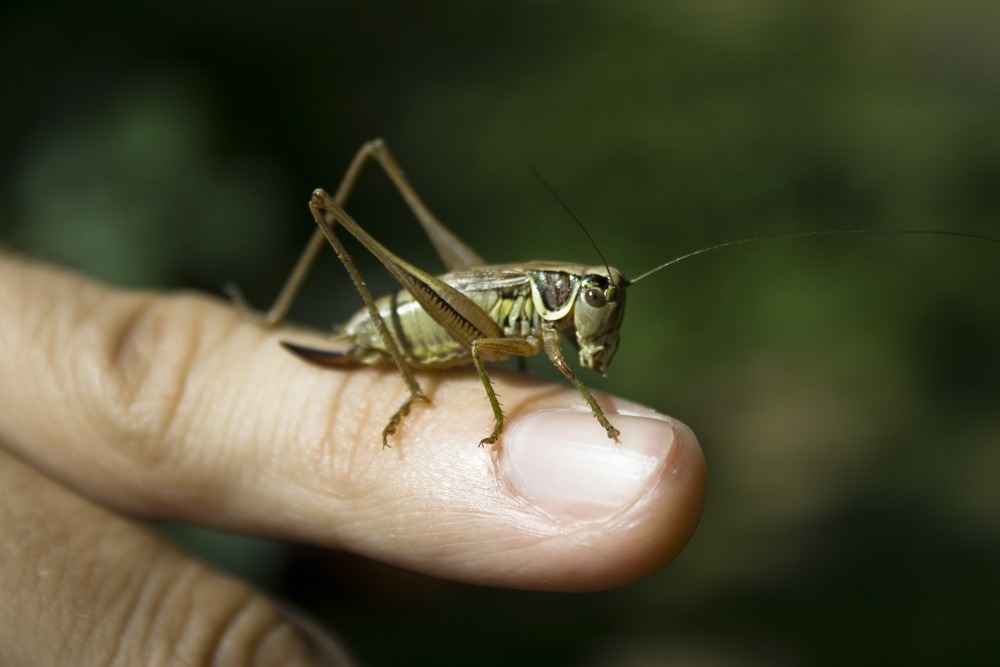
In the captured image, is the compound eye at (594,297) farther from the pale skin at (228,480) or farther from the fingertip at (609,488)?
the fingertip at (609,488)

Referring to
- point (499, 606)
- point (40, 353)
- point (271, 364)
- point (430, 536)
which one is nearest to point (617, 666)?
point (499, 606)

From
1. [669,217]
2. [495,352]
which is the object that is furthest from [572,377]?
[669,217]

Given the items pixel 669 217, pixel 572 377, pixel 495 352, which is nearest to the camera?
pixel 572 377

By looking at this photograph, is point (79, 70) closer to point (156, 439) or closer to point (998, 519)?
point (156, 439)

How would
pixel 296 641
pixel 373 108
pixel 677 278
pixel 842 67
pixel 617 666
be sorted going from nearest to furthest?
pixel 296 641, pixel 617 666, pixel 373 108, pixel 677 278, pixel 842 67

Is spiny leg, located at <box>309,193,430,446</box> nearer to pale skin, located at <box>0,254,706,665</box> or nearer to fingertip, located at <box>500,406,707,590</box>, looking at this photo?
pale skin, located at <box>0,254,706,665</box>

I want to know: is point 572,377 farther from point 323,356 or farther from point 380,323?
point 323,356
